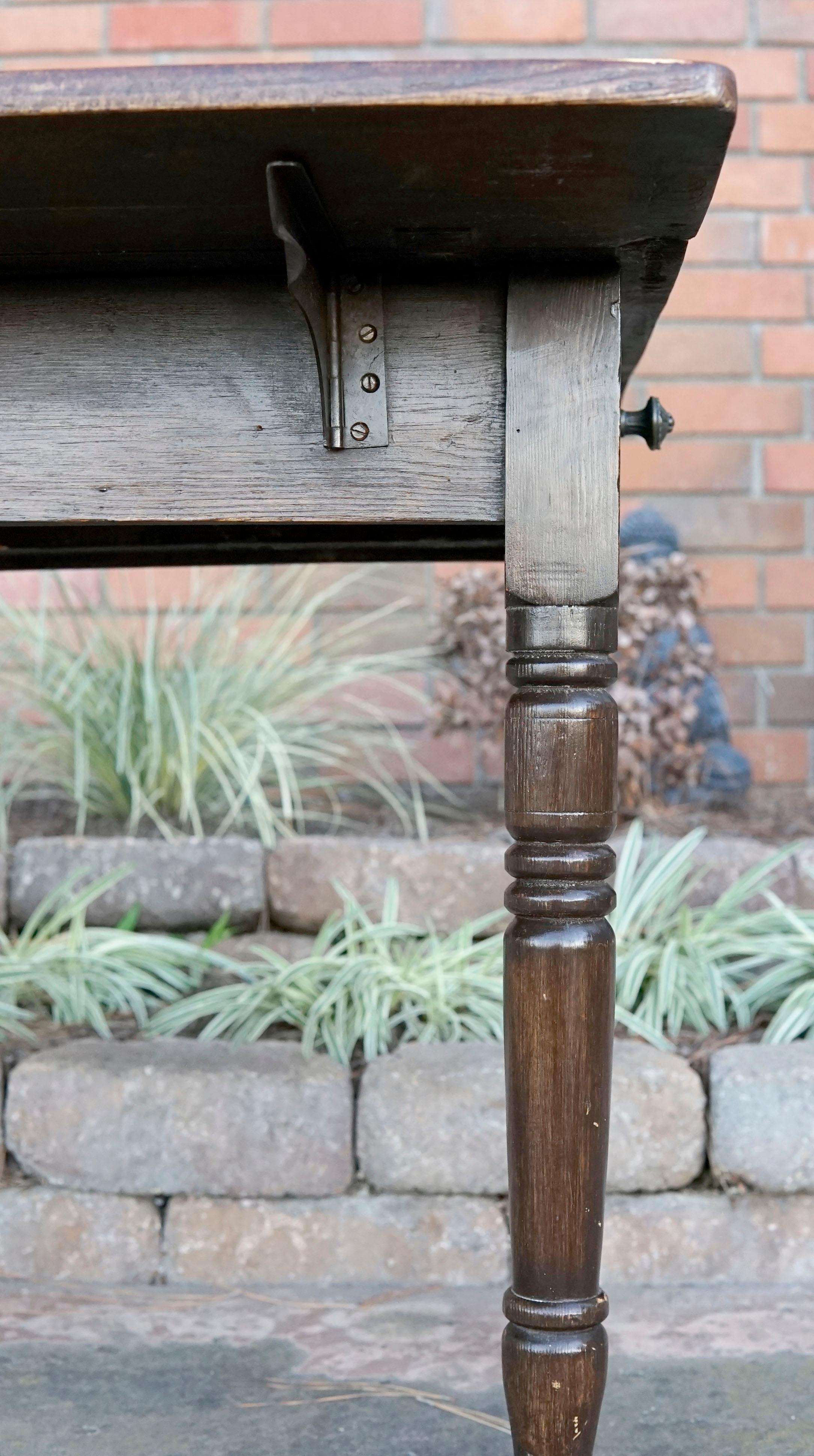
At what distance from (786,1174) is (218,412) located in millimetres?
1209

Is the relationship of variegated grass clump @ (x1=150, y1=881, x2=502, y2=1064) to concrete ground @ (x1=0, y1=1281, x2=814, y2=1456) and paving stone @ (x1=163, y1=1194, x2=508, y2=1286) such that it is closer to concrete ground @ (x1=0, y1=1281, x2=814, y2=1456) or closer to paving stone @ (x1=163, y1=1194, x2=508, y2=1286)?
paving stone @ (x1=163, y1=1194, x2=508, y2=1286)

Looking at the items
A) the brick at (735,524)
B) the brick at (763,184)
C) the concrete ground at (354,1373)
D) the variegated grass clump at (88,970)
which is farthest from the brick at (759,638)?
the concrete ground at (354,1373)

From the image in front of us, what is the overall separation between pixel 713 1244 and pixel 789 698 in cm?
143

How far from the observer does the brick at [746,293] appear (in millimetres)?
2777

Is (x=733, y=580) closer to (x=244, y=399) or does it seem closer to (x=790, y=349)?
(x=790, y=349)

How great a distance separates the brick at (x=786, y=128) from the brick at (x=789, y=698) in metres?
1.13

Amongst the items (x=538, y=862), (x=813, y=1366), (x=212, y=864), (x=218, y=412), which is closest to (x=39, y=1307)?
(x=212, y=864)

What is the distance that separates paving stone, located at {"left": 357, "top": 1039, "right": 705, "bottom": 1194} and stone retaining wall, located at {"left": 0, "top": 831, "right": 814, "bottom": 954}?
Answer: 1.55 feet

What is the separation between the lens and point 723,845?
2162mm

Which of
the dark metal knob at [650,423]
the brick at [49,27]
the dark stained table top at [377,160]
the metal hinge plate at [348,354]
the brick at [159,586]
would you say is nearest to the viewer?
the dark stained table top at [377,160]

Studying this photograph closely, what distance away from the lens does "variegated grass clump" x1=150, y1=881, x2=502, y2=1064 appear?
1.81 meters

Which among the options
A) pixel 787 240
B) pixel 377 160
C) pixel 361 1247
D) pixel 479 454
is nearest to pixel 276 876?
pixel 361 1247

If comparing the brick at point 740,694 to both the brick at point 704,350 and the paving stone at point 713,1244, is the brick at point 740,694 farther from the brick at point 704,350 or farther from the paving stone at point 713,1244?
the paving stone at point 713,1244

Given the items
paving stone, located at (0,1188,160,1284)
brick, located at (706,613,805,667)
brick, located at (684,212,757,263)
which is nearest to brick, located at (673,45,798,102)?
brick, located at (684,212,757,263)
